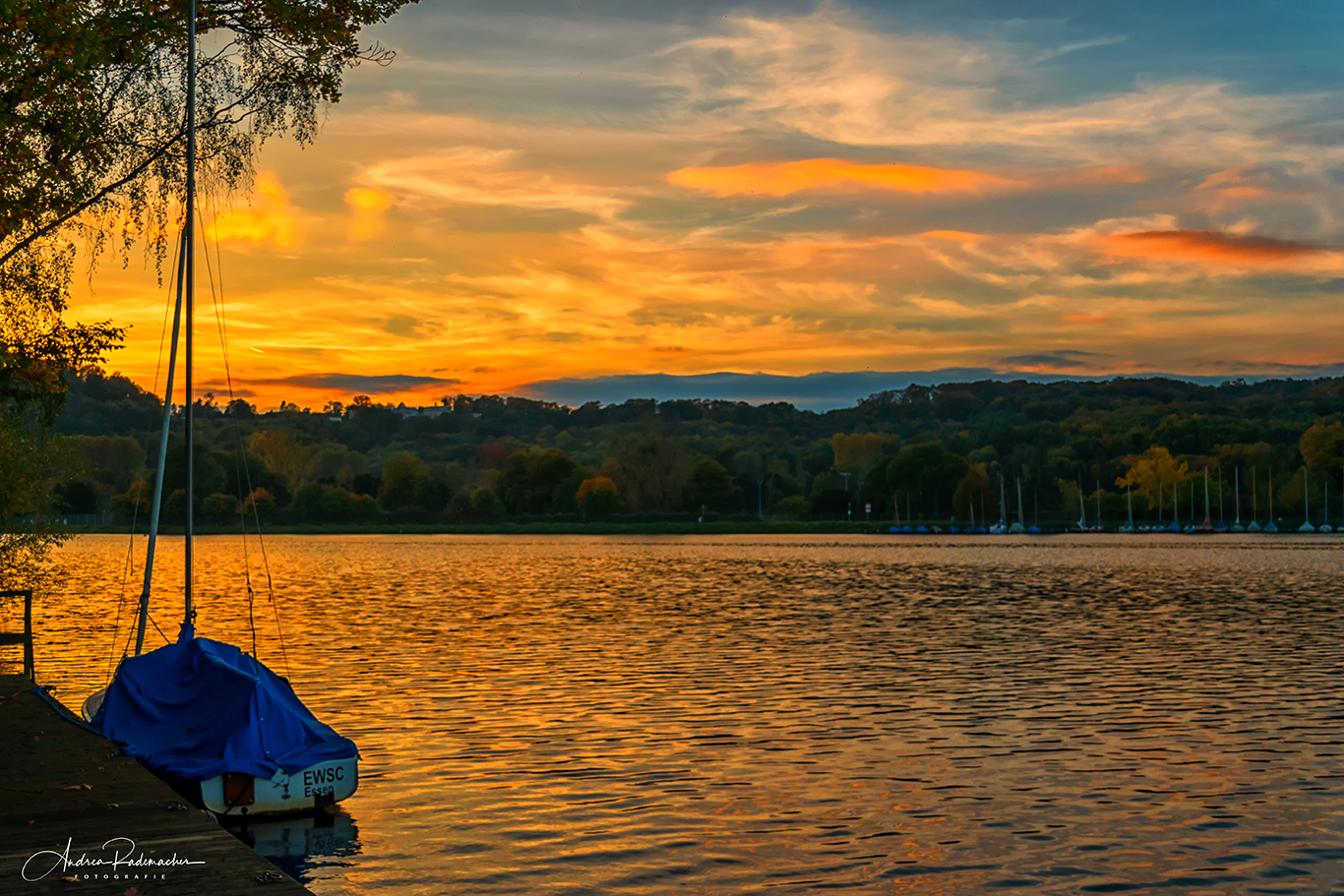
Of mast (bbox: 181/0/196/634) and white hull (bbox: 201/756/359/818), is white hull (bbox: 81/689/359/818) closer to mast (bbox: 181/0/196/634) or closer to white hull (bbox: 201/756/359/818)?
white hull (bbox: 201/756/359/818)

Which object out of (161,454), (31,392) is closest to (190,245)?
(161,454)

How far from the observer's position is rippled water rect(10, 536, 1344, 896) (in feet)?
55.8

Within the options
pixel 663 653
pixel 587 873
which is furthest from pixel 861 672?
pixel 587 873

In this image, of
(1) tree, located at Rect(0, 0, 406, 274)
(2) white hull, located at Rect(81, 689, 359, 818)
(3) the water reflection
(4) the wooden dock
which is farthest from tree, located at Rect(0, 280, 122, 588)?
(3) the water reflection

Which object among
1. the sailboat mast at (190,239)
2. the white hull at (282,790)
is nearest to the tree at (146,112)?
the sailboat mast at (190,239)

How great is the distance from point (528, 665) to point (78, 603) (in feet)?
117

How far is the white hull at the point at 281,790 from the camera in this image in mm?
18438

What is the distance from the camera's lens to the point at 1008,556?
132500 mm

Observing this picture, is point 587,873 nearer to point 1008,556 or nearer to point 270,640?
point 270,640

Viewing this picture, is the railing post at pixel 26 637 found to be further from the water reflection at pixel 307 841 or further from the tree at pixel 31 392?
the water reflection at pixel 307 841

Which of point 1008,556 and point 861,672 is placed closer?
point 861,672

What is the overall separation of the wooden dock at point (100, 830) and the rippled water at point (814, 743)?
82.5 inches

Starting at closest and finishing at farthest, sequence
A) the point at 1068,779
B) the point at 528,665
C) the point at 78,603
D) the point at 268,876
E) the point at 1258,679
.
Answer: the point at 268,876 → the point at 1068,779 → the point at 1258,679 → the point at 528,665 → the point at 78,603

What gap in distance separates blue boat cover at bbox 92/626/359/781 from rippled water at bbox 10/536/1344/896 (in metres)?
1.26
